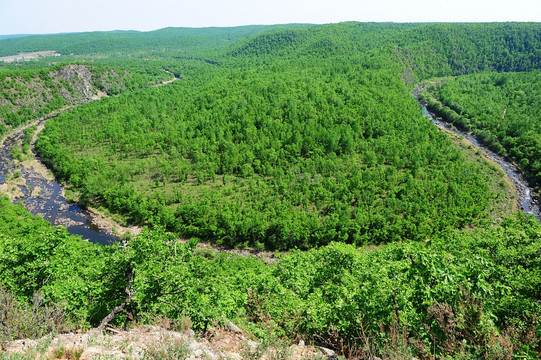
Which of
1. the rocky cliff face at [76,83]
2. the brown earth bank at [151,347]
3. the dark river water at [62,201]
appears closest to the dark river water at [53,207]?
the dark river water at [62,201]

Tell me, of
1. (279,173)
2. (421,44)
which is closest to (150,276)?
(279,173)

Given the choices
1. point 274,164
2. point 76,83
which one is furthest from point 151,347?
point 76,83

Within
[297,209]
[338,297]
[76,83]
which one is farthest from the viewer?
[76,83]

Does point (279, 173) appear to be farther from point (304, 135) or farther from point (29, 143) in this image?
point (29, 143)

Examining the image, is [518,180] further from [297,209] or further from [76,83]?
[76,83]

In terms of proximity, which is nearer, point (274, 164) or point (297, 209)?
point (297, 209)

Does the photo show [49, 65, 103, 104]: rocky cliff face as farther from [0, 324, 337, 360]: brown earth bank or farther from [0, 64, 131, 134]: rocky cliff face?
[0, 324, 337, 360]: brown earth bank

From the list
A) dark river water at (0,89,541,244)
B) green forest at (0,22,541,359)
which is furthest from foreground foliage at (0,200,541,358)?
dark river water at (0,89,541,244)
